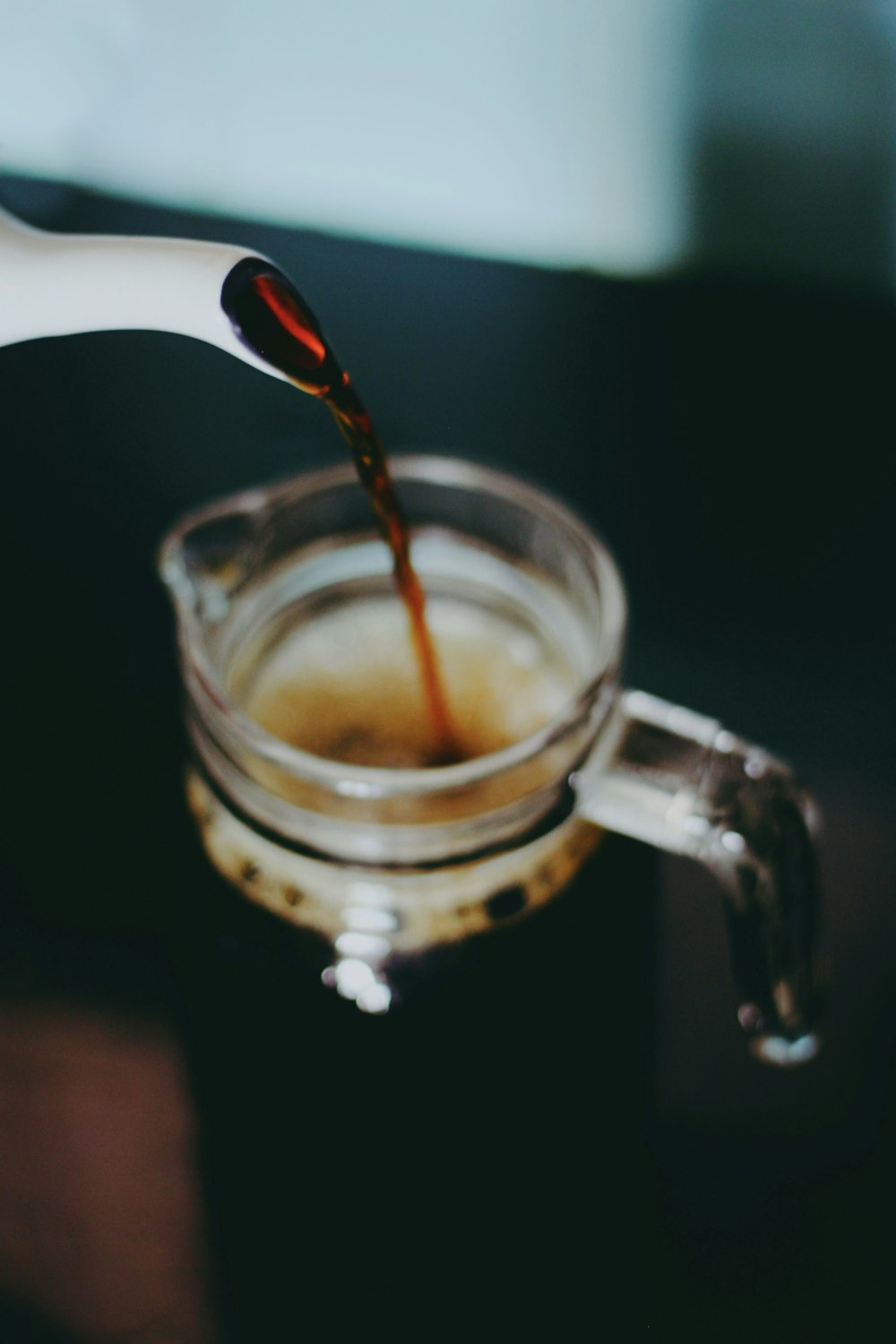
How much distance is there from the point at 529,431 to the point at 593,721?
0.27m

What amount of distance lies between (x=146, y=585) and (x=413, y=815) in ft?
0.90

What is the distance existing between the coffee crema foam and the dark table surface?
0.28 ft

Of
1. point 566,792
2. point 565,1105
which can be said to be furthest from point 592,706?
point 565,1105

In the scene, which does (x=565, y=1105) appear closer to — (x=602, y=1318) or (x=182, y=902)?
(x=602, y=1318)

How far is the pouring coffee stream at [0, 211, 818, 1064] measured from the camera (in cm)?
32

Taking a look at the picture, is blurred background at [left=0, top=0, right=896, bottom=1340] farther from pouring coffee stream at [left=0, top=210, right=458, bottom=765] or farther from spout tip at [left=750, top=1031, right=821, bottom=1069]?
pouring coffee stream at [left=0, top=210, right=458, bottom=765]

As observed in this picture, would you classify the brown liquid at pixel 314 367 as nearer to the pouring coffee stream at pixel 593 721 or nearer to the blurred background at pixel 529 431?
the pouring coffee stream at pixel 593 721

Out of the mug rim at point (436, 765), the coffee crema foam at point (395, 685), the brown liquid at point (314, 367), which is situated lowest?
the coffee crema foam at point (395, 685)

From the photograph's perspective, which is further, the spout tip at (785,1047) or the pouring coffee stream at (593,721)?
the spout tip at (785,1047)

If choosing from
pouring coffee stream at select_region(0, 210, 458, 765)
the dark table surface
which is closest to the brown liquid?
pouring coffee stream at select_region(0, 210, 458, 765)

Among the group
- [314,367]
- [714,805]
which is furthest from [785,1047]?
[314,367]

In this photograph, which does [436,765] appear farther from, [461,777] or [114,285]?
[114,285]

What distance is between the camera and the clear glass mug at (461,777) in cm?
38

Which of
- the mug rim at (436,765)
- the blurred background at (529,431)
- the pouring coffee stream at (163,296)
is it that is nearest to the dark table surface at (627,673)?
the blurred background at (529,431)
